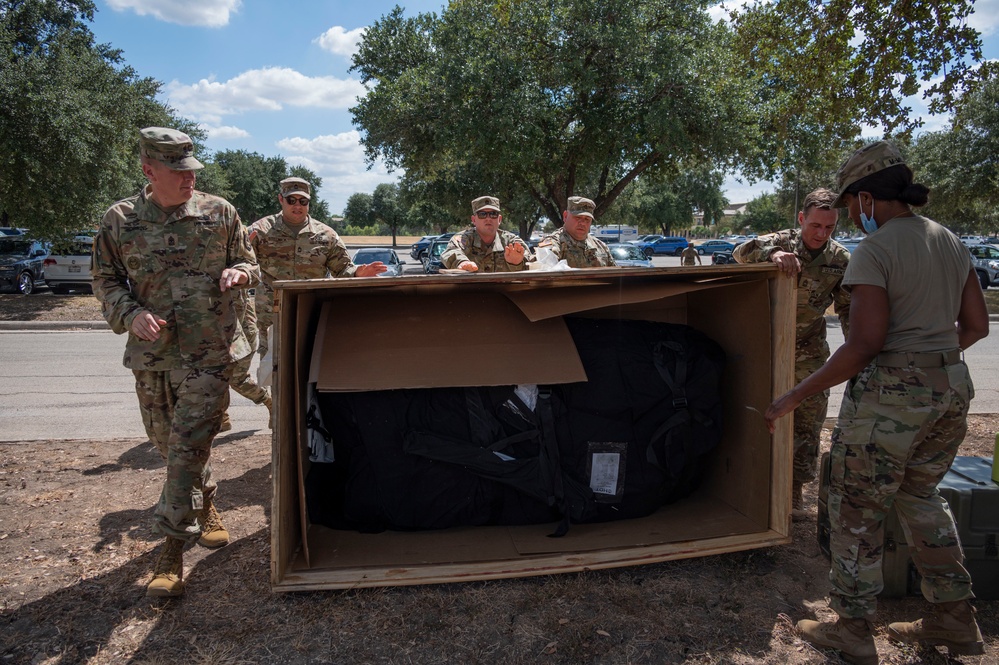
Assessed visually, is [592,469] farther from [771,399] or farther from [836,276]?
[836,276]

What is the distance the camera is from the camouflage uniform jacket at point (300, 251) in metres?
4.84

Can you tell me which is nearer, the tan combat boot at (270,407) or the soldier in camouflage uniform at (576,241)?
the tan combat boot at (270,407)

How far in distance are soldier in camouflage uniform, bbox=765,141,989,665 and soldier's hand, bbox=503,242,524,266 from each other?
7.83 feet

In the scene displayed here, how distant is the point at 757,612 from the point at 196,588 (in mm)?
2403

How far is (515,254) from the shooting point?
470 centimetres

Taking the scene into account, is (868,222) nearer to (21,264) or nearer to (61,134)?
(61,134)

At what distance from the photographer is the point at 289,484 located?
2.85 m

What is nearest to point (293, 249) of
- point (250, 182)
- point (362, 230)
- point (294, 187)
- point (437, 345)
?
point (294, 187)

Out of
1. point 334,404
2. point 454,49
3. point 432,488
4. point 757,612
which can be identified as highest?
point 454,49

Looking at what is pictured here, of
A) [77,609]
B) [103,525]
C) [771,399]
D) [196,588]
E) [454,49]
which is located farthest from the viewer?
[454,49]

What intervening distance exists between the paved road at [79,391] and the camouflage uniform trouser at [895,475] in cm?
394

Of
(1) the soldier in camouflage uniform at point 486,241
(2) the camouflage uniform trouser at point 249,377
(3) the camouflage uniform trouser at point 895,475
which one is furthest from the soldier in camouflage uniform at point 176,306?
(3) the camouflage uniform trouser at point 895,475

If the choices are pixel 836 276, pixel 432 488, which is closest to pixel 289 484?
pixel 432 488

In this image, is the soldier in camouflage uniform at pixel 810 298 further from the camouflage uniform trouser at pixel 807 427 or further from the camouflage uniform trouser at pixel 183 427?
the camouflage uniform trouser at pixel 183 427
